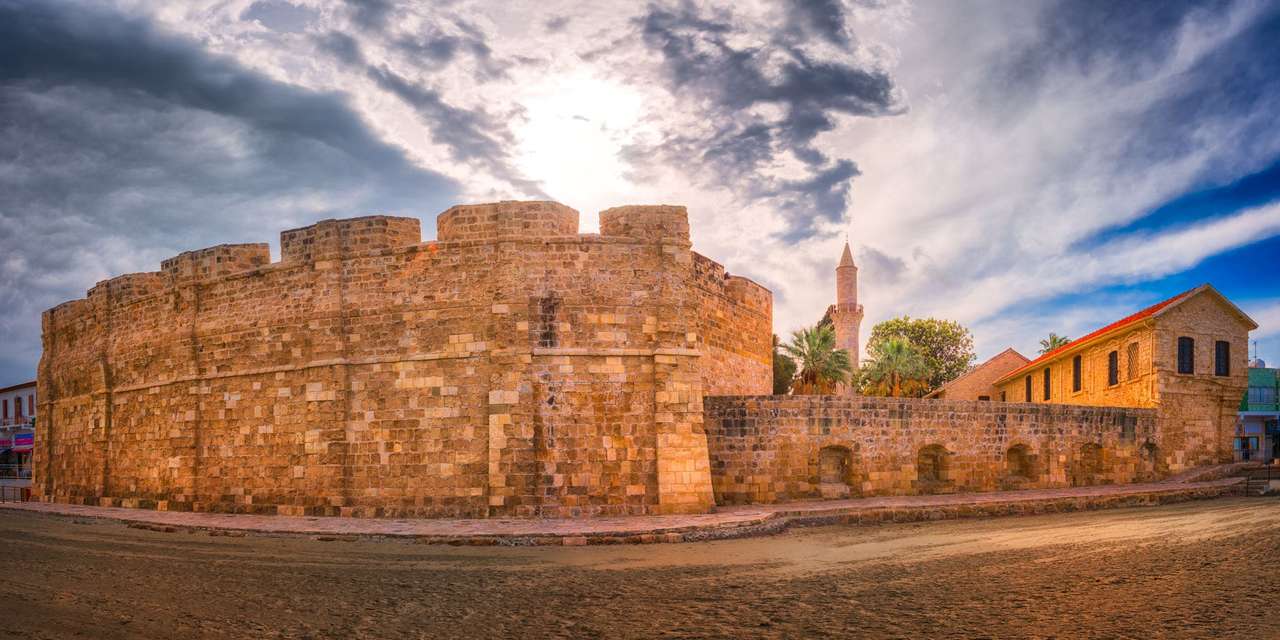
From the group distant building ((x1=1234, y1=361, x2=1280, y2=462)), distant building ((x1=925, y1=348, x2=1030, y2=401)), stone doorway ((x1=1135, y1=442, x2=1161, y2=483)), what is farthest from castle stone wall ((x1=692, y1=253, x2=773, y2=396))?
distant building ((x1=1234, y1=361, x2=1280, y2=462))

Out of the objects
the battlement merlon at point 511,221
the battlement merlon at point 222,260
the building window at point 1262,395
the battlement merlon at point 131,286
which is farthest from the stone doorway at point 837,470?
the building window at point 1262,395

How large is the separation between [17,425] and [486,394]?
4557cm

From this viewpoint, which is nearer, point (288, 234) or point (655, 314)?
point (655, 314)

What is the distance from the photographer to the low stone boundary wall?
16312 mm

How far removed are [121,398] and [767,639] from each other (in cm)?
2002

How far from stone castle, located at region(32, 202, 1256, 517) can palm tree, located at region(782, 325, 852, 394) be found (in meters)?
10.2

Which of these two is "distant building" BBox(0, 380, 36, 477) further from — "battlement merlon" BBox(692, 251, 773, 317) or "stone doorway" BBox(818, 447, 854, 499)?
"stone doorway" BBox(818, 447, 854, 499)

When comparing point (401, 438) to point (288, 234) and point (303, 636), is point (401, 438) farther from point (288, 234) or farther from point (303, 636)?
point (303, 636)

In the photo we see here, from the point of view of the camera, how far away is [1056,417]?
20.5 metres

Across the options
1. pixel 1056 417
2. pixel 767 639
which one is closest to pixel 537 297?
pixel 767 639

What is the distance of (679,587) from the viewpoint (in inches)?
311

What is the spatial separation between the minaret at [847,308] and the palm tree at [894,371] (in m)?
16.3

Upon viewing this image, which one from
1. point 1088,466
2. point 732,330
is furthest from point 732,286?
point 1088,466

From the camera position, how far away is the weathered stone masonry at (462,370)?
47.2 ft
